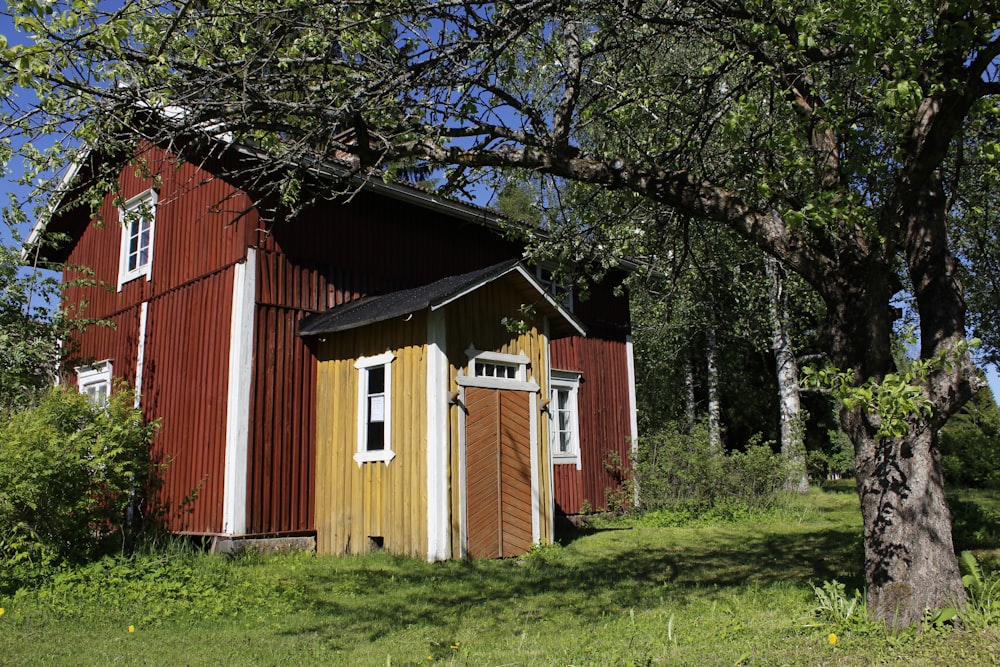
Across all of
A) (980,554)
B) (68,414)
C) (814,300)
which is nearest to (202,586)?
(68,414)

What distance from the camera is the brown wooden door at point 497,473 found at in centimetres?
971

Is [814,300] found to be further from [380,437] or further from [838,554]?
[380,437]

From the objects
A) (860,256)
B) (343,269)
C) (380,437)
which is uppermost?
(343,269)

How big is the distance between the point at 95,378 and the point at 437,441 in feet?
24.9

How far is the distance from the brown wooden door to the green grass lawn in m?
0.41

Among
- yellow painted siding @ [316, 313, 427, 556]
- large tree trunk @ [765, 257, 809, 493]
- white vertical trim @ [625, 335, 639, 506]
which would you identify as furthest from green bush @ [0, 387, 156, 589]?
large tree trunk @ [765, 257, 809, 493]

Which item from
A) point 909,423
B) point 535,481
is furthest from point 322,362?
point 909,423

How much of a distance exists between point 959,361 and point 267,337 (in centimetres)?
826

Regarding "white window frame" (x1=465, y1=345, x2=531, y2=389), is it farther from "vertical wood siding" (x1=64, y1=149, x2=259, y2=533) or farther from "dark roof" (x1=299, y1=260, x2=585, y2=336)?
"vertical wood siding" (x1=64, y1=149, x2=259, y2=533)

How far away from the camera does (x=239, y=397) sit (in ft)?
33.7

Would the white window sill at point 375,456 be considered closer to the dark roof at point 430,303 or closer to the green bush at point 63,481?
the dark roof at point 430,303

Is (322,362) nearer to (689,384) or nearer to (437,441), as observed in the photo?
(437,441)

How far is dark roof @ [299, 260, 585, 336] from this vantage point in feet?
31.7

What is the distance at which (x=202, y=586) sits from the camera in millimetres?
7621
